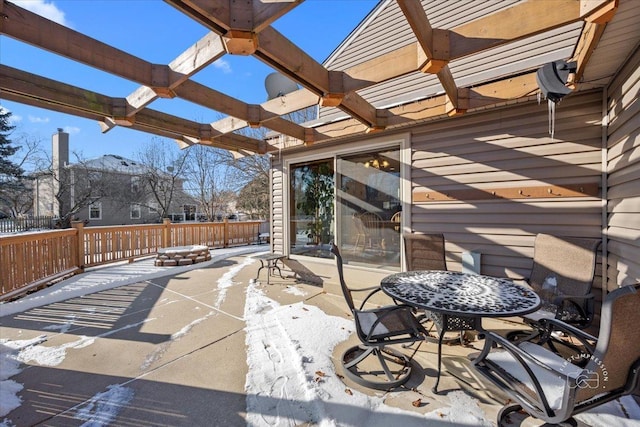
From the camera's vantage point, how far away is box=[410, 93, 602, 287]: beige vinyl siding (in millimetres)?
2949

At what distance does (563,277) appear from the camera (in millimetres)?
2758

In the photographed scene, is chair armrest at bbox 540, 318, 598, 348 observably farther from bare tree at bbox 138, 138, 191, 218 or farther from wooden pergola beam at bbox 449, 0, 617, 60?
bare tree at bbox 138, 138, 191, 218

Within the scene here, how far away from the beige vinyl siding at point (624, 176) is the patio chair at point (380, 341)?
1817mm

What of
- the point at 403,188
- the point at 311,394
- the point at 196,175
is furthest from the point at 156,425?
the point at 196,175

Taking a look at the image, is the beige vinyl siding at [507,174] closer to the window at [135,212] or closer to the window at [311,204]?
the window at [311,204]

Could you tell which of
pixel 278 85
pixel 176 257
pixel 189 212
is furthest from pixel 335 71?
pixel 189 212

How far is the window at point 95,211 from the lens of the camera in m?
16.8

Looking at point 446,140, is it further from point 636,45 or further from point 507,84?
point 636,45

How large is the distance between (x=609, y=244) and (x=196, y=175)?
1728 cm

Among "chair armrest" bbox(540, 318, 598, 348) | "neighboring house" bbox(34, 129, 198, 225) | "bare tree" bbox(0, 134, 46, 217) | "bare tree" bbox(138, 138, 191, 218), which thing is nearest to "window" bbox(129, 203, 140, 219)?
"neighboring house" bbox(34, 129, 198, 225)

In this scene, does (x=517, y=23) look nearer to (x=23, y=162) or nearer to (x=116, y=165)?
(x=116, y=165)

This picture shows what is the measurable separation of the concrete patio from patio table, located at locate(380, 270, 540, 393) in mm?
364

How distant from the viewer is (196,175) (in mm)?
16391

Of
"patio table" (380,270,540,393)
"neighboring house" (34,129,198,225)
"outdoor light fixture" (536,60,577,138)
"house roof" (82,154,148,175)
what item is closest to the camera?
"patio table" (380,270,540,393)
